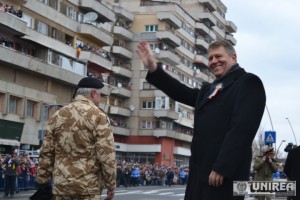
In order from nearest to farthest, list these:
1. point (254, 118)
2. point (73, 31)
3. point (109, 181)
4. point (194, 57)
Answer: point (254, 118) < point (109, 181) < point (73, 31) < point (194, 57)

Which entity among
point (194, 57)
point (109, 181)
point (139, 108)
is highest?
point (194, 57)

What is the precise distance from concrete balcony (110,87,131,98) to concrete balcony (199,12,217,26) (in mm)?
22588

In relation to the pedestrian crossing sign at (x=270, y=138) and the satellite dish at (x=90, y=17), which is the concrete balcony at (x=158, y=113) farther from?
the pedestrian crossing sign at (x=270, y=138)

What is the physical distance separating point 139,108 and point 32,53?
29023mm

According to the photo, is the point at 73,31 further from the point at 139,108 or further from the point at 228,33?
the point at 228,33

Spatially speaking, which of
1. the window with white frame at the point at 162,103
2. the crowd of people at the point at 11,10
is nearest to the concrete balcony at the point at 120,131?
the window with white frame at the point at 162,103

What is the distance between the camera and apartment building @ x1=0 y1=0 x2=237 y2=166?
1848 inches

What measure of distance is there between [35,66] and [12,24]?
5318 mm

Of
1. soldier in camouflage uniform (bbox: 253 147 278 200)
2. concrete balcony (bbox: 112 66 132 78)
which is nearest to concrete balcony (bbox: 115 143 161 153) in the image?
concrete balcony (bbox: 112 66 132 78)

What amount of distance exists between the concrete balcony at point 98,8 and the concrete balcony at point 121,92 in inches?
432

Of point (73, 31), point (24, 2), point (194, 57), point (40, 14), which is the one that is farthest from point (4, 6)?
point (194, 57)

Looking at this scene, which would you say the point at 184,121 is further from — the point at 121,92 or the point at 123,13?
the point at 123,13

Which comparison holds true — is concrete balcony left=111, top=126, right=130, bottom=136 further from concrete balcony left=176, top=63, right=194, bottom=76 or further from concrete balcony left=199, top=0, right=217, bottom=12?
concrete balcony left=199, top=0, right=217, bottom=12

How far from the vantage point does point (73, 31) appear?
56688 mm
